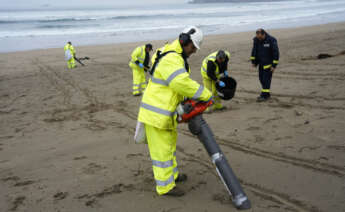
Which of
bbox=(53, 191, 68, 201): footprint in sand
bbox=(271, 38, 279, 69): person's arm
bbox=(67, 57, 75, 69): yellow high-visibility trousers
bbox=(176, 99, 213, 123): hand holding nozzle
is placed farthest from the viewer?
bbox=(67, 57, 75, 69): yellow high-visibility trousers

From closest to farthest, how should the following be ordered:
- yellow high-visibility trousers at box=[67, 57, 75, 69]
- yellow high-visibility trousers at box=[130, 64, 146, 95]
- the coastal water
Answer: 1. yellow high-visibility trousers at box=[130, 64, 146, 95]
2. yellow high-visibility trousers at box=[67, 57, 75, 69]
3. the coastal water

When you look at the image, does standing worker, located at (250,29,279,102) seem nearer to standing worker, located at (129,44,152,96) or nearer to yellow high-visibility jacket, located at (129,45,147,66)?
standing worker, located at (129,44,152,96)

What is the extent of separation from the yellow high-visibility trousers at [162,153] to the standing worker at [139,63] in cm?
584

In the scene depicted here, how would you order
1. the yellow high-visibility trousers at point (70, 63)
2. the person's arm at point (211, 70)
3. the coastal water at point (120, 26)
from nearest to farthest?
the person's arm at point (211, 70) < the yellow high-visibility trousers at point (70, 63) < the coastal water at point (120, 26)

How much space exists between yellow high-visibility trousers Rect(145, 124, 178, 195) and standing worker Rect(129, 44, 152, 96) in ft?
19.2

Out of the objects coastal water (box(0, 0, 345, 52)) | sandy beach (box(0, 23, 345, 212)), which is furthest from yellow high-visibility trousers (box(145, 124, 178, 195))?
coastal water (box(0, 0, 345, 52))

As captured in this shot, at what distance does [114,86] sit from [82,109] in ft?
9.41

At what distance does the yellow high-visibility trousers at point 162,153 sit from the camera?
3432 mm

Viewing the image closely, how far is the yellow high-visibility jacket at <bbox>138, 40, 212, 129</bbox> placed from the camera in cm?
311

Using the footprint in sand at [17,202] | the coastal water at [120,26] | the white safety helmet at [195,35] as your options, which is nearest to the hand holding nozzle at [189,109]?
the white safety helmet at [195,35]

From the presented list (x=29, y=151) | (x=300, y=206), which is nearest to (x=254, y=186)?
(x=300, y=206)

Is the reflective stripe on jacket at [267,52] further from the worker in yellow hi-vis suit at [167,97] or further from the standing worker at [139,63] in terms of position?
the worker in yellow hi-vis suit at [167,97]

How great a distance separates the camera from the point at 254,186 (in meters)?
3.73

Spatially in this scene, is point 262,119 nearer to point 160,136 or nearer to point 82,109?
point 160,136
